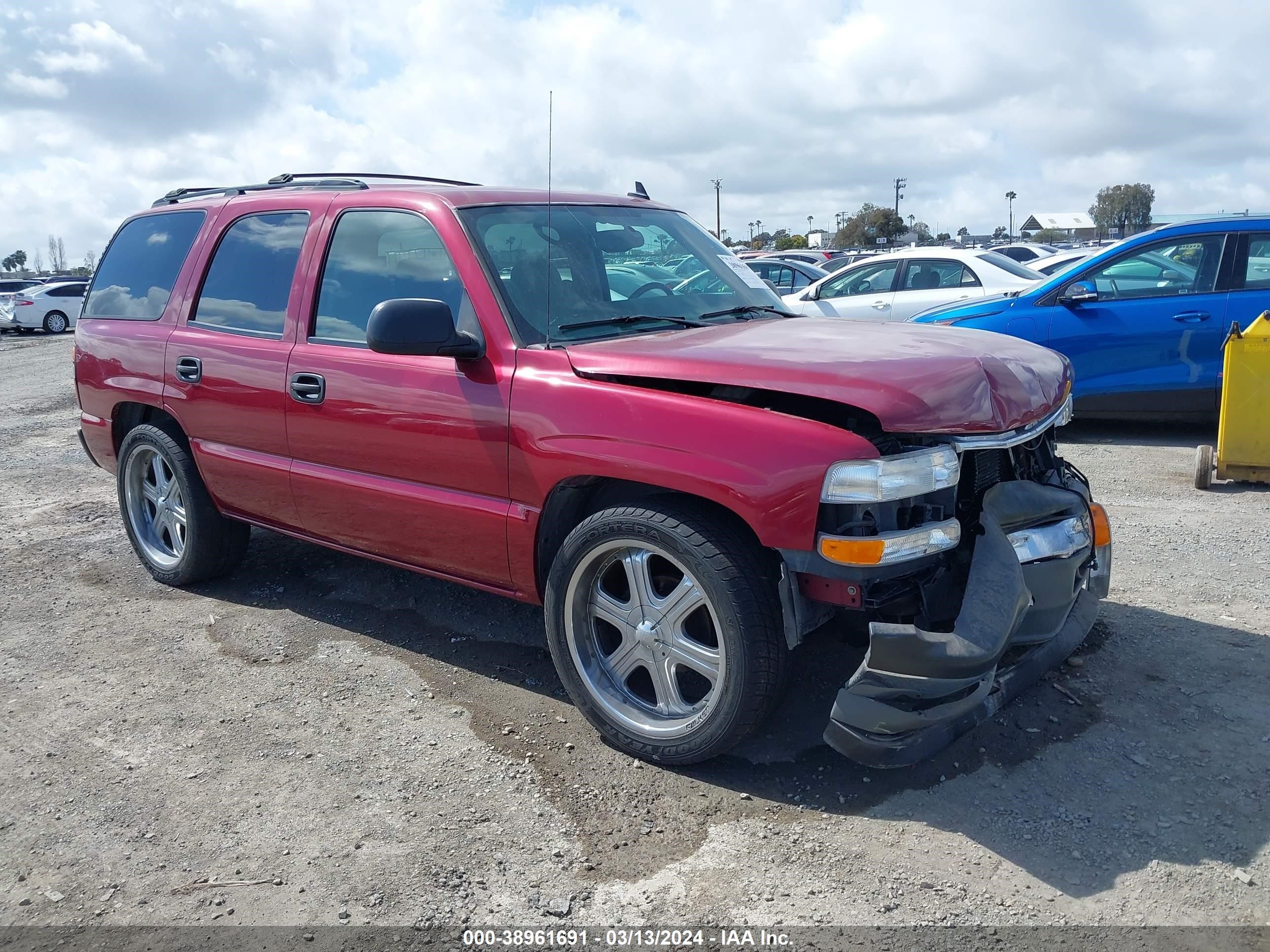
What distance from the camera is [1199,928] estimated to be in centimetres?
253

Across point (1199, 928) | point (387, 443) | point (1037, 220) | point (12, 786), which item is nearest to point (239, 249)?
point (387, 443)

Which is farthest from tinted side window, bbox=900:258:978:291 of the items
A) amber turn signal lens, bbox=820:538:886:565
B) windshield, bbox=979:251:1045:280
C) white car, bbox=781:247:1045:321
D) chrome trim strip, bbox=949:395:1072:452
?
amber turn signal lens, bbox=820:538:886:565

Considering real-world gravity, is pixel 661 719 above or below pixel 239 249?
below

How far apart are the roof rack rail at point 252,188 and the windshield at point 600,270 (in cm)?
86

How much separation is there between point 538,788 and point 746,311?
2075mm

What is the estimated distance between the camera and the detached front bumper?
2.87 m

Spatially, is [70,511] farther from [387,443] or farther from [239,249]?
[387,443]

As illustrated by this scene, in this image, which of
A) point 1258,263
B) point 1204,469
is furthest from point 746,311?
point 1258,263

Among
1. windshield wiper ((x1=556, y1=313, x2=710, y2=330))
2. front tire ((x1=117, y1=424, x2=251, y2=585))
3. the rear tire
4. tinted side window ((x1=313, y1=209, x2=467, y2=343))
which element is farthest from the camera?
the rear tire

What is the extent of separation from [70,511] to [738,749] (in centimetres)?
549

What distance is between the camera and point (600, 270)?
4.05 meters

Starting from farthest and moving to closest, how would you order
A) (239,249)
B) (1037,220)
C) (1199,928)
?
(1037,220), (239,249), (1199,928)

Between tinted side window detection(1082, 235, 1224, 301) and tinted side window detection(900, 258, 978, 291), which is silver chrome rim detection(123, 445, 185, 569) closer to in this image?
tinted side window detection(1082, 235, 1224, 301)

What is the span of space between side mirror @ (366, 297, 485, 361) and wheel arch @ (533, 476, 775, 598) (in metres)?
0.64
